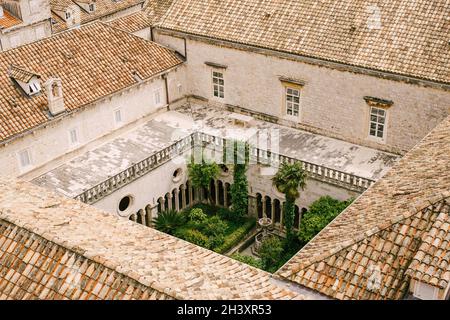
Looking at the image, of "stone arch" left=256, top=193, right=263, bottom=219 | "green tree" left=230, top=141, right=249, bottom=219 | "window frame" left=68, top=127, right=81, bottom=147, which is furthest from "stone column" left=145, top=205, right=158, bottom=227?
"stone arch" left=256, top=193, right=263, bottom=219

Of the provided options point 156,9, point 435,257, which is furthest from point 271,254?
point 156,9

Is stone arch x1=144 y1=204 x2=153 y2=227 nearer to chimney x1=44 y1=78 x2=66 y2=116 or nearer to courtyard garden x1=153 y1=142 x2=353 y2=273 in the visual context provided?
courtyard garden x1=153 y1=142 x2=353 y2=273

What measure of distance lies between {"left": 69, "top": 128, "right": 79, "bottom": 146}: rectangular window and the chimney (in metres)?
1.85

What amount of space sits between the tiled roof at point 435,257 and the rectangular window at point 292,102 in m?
21.1

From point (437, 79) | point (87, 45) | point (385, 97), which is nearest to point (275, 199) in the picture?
point (385, 97)

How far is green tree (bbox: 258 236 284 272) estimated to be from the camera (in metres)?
36.1

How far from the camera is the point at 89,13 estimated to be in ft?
221

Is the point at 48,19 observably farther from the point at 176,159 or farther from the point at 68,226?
the point at 68,226

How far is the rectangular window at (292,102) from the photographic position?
41894 millimetres

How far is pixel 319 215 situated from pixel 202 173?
8072 mm

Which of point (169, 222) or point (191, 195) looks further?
point (191, 195)

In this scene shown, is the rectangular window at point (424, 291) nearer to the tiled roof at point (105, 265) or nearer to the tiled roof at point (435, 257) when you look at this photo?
the tiled roof at point (435, 257)

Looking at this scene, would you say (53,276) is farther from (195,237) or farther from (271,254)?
(271,254)

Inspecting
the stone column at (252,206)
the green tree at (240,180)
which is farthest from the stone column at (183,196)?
the stone column at (252,206)
